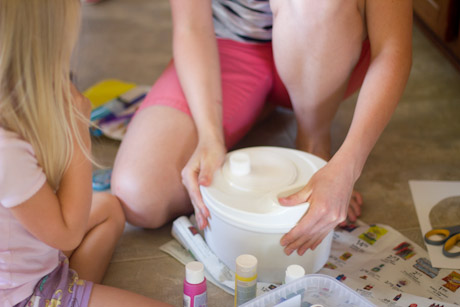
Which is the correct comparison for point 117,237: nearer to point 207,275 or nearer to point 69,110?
point 207,275

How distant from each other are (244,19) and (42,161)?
658 millimetres

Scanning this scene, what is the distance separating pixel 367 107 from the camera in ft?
3.46

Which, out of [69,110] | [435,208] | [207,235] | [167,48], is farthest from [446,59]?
[69,110]

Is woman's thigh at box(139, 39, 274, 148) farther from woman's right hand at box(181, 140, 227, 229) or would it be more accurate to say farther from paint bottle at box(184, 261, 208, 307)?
paint bottle at box(184, 261, 208, 307)

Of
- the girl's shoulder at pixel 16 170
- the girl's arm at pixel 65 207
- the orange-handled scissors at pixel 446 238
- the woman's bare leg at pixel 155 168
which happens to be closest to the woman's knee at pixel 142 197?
the woman's bare leg at pixel 155 168

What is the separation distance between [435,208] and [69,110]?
31.2 inches

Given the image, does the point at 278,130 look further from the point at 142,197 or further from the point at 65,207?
the point at 65,207

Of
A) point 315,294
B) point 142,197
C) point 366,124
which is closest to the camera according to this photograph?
point 315,294

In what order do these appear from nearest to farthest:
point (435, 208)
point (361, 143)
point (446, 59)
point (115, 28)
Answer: point (361, 143) → point (435, 208) → point (446, 59) → point (115, 28)

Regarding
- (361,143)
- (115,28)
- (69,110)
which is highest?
(69,110)

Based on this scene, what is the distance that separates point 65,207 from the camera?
2.89 ft

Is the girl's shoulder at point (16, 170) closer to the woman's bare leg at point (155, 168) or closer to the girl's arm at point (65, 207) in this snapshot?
the girl's arm at point (65, 207)

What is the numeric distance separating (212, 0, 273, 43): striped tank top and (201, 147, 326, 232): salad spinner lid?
33cm

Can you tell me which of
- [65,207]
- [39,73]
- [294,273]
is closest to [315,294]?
[294,273]
